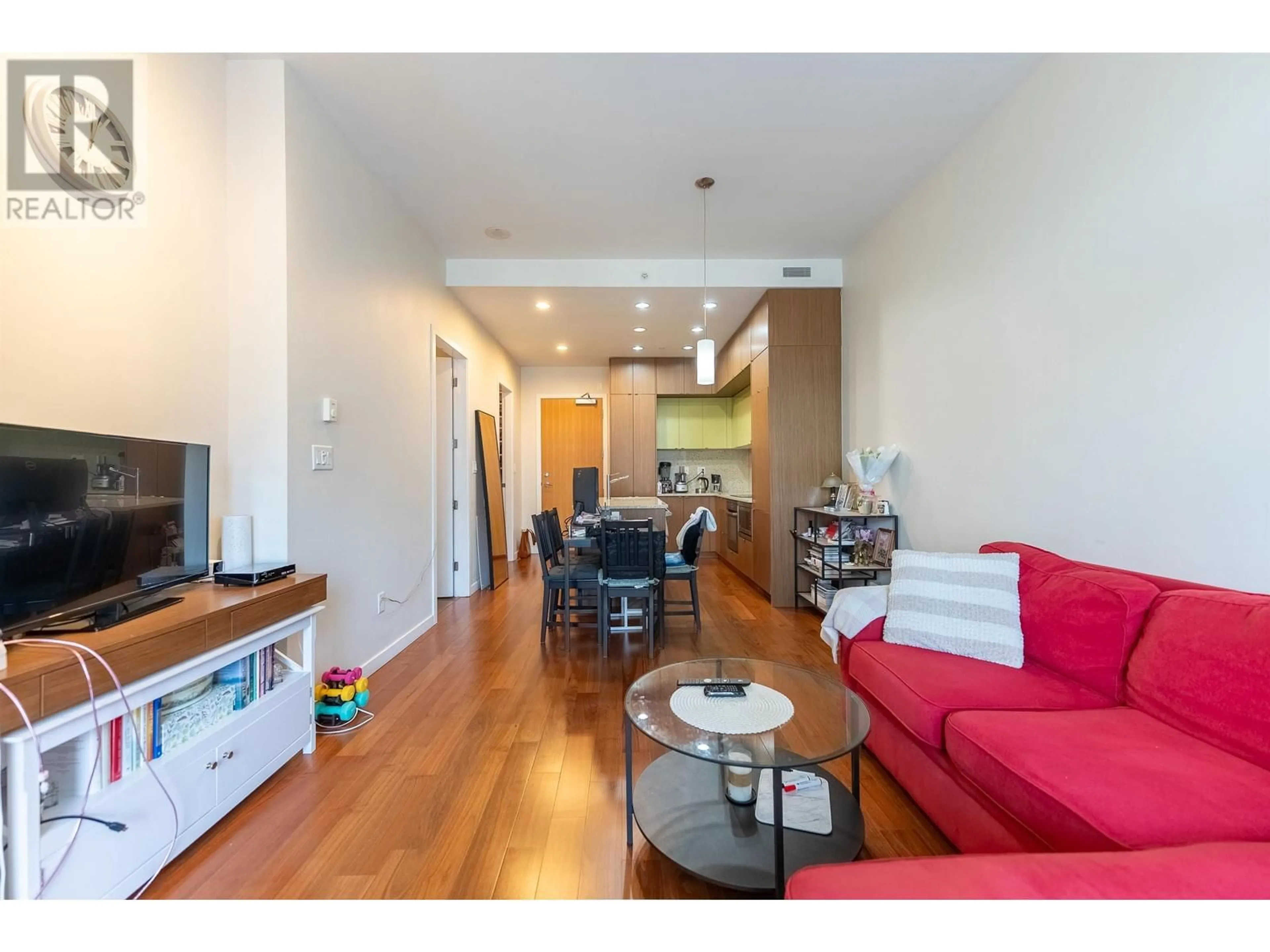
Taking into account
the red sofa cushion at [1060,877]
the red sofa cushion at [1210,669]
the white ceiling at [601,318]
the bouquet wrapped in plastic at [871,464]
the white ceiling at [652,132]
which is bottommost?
the red sofa cushion at [1060,877]

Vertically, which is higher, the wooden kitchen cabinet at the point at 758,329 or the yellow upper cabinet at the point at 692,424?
the wooden kitchen cabinet at the point at 758,329

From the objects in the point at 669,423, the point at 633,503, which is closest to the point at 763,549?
the point at 633,503

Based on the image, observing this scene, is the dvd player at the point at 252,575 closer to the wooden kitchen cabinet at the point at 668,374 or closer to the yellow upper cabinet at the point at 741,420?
the wooden kitchen cabinet at the point at 668,374

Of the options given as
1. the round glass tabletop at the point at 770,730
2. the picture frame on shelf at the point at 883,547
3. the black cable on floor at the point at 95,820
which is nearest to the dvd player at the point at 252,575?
the black cable on floor at the point at 95,820

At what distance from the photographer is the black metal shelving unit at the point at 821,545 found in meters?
3.51

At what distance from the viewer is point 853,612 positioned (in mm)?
2115

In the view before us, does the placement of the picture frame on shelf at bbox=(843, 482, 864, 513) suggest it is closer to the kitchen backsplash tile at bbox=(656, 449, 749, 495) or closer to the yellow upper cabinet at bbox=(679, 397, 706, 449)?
the kitchen backsplash tile at bbox=(656, 449, 749, 495)

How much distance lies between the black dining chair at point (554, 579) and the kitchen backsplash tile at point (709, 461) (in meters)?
3.86

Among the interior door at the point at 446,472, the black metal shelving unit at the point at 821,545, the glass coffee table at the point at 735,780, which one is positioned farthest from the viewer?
the interior door at the point at 446,472

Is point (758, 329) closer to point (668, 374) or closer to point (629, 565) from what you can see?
point (668, 374)

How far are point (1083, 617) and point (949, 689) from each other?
0.57 metres

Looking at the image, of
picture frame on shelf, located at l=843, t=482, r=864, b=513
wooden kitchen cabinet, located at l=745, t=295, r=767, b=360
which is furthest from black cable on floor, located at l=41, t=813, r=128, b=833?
wooden kitchen cabinet, located at l=745, t=295, r=767, b=360

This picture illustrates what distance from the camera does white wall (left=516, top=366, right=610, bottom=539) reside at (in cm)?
738

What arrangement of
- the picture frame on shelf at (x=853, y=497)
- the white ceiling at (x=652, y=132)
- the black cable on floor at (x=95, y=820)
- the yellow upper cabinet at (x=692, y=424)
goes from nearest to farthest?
the black cable on floor at (x=95, y=820), the white ceiling at (x=652, y=132), the picture frame on shelf at (x=853, y=497), the yellow upper cabinet at (x=692, y=424)
